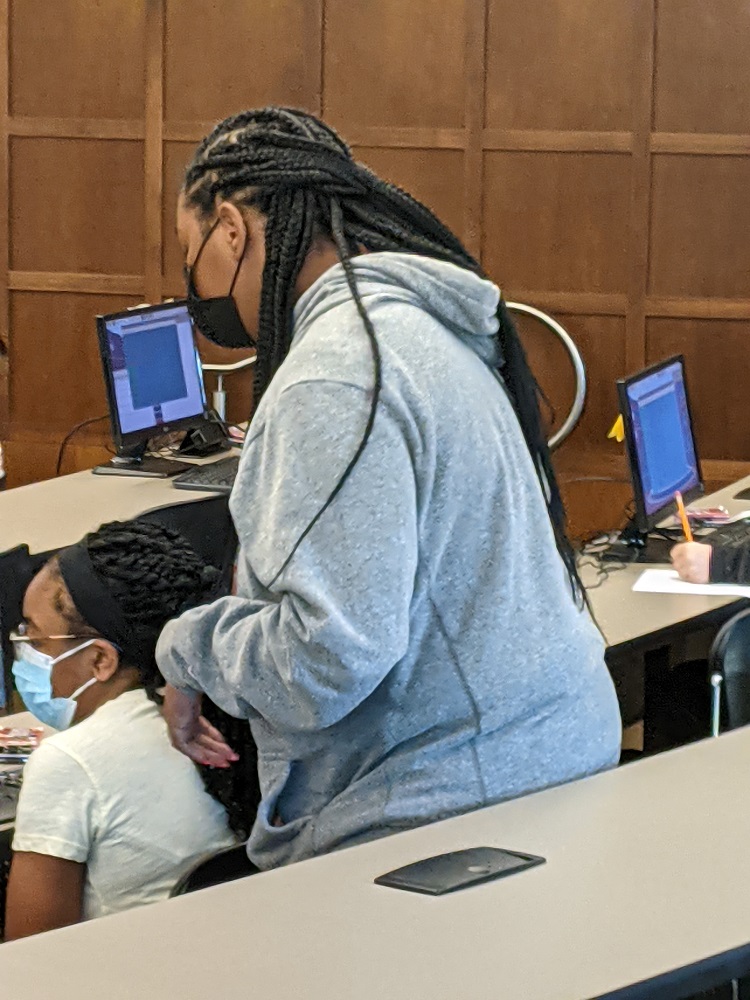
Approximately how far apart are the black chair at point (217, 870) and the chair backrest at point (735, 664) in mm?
1112

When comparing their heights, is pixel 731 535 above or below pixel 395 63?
below

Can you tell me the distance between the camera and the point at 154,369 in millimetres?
4617

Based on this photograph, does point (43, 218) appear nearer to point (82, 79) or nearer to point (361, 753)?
point (82, 79)

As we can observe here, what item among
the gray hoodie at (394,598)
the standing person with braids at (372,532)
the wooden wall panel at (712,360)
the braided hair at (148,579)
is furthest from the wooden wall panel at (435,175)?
the gray hoodie at (394,598)

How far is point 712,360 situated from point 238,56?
2.15 metres

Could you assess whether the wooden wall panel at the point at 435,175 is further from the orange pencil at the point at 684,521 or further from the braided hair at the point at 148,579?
the braided hair at the point at 148,579

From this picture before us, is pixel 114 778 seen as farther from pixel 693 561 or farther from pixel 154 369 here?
pixel 154 369

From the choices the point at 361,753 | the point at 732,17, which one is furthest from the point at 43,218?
the point at 361,753

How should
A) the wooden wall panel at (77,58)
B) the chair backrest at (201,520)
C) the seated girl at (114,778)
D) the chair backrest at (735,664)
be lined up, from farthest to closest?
the wooden wall panel at (77,58), the chair backrest at (201,520), the chair backrest at (735,664), the seated girl at (114,778)

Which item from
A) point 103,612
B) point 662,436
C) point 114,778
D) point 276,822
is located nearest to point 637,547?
point 662,436

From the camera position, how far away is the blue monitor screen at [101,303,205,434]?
14.8 feet

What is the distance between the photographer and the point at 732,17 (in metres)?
5.57

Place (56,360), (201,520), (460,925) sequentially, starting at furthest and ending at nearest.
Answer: (56,360), (201,520), (460,925)

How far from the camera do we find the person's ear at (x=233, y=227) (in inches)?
67.4
